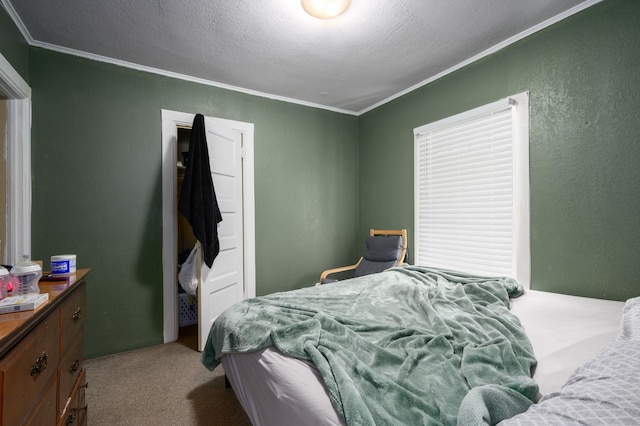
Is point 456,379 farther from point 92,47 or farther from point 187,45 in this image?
point 92,47

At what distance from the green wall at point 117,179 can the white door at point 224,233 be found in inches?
10.0

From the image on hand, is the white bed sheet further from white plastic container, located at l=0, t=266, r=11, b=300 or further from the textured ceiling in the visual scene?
the textured ceiling

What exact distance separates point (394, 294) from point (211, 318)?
5.57ft

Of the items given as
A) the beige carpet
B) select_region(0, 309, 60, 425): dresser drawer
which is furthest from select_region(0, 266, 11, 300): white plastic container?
the beige carpet

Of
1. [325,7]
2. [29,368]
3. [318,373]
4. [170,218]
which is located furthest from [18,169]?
[318,373]

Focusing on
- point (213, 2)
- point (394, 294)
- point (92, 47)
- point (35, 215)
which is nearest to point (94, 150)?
point (35, 215)

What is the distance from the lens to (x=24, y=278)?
A: 108 cm

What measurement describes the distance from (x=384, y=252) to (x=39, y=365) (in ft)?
8.90

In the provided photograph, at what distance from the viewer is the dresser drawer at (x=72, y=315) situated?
1198 millimetres

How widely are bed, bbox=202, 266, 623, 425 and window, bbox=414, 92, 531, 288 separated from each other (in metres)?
0.58

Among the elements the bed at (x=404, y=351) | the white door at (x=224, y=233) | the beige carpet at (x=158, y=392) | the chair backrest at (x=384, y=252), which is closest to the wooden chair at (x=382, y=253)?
the chair backrest at (x=384, y=252)

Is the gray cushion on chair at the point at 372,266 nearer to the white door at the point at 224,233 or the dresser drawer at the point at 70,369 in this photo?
the white door at the point at 224,233

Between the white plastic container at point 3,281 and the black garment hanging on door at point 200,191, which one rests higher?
the black garment hanging on door at point 200,191

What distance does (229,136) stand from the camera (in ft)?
9.35
